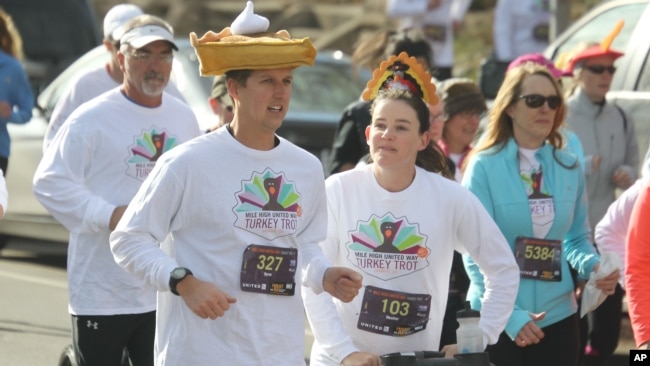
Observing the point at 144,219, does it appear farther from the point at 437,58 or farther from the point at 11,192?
the point at 437,58

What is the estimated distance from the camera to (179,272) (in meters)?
4.95

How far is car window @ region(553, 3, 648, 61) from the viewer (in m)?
10.5

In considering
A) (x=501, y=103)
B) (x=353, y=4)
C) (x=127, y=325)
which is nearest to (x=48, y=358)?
(x=127, y=325)

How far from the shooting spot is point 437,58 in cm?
1404

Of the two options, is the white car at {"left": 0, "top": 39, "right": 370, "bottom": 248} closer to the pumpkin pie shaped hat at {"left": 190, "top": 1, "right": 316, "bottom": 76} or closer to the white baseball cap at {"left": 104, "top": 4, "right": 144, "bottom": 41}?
the white baseball cap at {"left": 104, "top": 4, "right": 144, "bottom": 41}

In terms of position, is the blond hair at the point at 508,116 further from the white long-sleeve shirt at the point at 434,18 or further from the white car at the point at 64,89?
the white long-sleeve shirt at the point at 434,18

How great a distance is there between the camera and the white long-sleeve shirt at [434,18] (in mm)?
13961

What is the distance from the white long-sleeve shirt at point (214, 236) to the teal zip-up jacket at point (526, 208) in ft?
5.03

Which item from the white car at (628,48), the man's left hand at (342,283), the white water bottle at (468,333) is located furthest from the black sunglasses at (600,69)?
the man's left hand at (342,283)

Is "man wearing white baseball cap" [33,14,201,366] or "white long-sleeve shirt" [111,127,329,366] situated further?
"man wearing white baseball cap" [33,14,201,366]

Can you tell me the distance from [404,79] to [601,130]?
3373mm

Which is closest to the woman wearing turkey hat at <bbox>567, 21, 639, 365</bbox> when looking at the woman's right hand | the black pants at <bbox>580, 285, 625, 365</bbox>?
the black pants at <bbox>580, 285, 625, 365</bbox>

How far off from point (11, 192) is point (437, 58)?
4021mm

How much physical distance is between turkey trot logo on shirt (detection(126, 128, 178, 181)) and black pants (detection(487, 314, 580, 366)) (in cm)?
172
